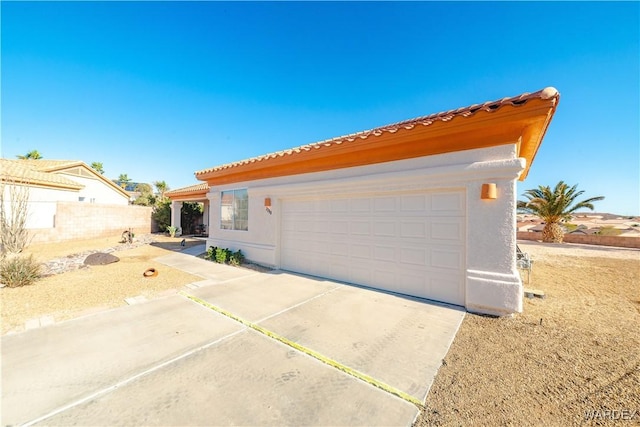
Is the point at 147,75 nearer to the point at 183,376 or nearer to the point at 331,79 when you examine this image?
the point at 331,79

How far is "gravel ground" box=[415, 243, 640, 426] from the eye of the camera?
225cm

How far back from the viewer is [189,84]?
43.0 ft

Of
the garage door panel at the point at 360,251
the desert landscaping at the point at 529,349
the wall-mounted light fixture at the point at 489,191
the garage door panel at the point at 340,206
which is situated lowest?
the desert landscaping at the point at 529,349

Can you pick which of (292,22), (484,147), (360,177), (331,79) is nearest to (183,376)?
(360,177)

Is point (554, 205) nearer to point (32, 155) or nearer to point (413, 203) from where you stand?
point (413, 203)

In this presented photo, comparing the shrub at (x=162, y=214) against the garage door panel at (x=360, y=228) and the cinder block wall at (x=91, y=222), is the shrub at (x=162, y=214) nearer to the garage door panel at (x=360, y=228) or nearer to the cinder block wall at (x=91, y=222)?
A: the cinder block wall at (x=91, y=222)

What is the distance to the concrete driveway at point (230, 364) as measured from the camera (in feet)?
7.50

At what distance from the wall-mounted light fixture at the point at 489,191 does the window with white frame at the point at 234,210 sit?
8.05 meters

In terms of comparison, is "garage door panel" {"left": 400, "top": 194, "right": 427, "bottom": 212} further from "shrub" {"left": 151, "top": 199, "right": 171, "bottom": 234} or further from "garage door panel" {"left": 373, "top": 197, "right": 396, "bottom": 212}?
"shrub" {"left": 151, "top": 199, "right": 171, "bottom": 234}

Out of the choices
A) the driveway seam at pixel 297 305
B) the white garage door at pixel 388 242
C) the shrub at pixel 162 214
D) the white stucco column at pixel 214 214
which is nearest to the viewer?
the driveway seam at pixel 297 305

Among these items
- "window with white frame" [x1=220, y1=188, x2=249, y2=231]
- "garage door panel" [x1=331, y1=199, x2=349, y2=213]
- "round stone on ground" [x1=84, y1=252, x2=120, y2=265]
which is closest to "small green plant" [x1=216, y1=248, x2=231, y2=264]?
"window with white frame" [x1=220, y1=188, x2=249, y2=231]

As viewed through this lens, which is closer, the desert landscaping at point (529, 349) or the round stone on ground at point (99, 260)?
the desert landscaping at point (529, 349)

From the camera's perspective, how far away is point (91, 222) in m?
16.8

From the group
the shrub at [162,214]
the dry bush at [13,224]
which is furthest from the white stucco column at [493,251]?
the shrub at [162,214]
